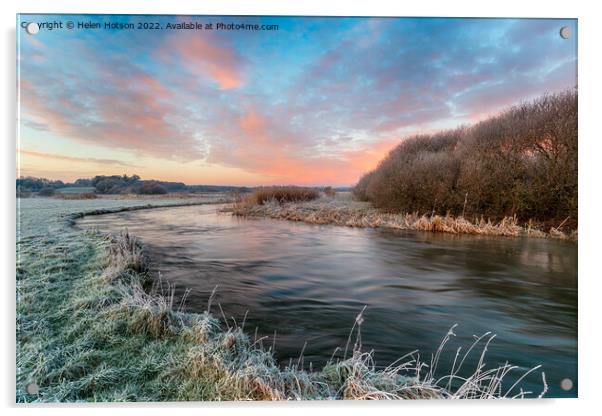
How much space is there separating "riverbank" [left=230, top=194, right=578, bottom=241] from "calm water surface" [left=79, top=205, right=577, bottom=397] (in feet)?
0.55

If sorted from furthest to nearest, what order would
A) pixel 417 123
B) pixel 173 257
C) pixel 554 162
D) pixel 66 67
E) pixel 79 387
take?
pixel 173 257
pixel 554 162
pixel 417 123
pixel 66 67
pixel 79 387

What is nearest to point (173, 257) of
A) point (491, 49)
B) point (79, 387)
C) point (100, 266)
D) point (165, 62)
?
point (100, 266)

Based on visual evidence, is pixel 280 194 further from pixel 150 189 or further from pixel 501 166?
pixel 501 166

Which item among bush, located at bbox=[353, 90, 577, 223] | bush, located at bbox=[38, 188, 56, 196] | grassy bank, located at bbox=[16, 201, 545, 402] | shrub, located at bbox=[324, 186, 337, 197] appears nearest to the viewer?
grassy bank, located at bbox=[16, 201, 545, 402]

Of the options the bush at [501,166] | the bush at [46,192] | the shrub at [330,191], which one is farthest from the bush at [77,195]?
the bush at [501,166]

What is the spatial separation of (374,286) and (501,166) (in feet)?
8.73

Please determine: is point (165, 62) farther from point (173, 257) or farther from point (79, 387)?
point (79, 387)

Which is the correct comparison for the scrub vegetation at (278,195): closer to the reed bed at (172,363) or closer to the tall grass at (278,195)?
the tall grass at (278,195)

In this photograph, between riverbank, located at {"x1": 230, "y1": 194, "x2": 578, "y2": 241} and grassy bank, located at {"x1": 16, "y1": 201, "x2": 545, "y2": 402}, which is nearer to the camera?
grassy bank, located at {"x1": 16, "y1": 201, "x2": 545, "y2": 402}

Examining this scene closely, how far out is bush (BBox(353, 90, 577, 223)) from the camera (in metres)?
3.54

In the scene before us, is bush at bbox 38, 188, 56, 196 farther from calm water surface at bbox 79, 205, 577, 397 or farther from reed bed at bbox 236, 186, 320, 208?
reed bed at bbox 236, 186, 320, 208

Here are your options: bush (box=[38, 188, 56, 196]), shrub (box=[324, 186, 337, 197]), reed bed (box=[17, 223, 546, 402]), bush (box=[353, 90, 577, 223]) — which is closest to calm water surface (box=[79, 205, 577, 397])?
reed bed (box=[17, 223, 546, 402])

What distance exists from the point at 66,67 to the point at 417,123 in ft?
11.6

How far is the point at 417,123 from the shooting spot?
11.8 ft
